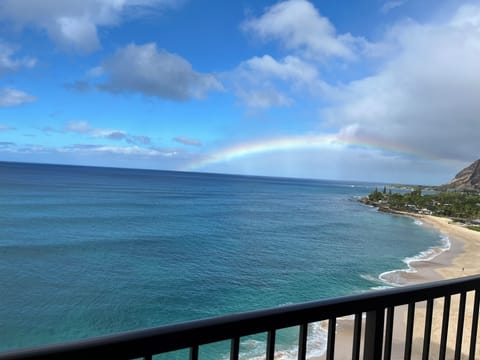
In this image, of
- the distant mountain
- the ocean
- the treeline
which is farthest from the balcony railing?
the distant mountain

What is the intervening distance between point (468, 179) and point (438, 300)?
168 meters

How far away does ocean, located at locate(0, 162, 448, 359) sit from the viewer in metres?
15.7

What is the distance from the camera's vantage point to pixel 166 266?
23781mm

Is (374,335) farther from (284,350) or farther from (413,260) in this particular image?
(413,260)

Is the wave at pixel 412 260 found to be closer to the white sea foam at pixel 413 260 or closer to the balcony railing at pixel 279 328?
the white sea foam at pixel 413 260

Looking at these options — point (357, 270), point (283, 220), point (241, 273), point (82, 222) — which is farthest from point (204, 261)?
point (283, 220)

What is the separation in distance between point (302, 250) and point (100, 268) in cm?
1551

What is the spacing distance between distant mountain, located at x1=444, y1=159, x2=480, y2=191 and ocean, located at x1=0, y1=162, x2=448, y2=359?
427 feet

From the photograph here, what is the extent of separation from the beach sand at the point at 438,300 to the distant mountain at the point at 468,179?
4711 inches

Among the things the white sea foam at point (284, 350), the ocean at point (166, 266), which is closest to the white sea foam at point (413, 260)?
the ocean at point (166, 266)

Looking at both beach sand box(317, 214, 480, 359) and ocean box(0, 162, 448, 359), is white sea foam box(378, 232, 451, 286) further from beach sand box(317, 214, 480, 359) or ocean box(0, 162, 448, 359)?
ocean box(0, 162, 448, 359)

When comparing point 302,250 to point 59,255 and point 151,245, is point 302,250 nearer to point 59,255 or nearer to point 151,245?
point 151,245

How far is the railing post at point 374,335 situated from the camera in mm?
1783

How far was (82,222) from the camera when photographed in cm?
3672
